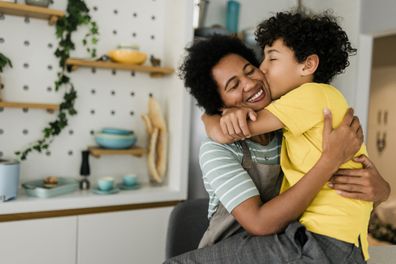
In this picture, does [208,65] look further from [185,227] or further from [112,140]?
[112,140]

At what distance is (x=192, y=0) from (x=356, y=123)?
159cm

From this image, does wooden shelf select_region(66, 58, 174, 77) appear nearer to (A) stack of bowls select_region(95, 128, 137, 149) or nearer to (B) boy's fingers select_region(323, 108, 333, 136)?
(A) stack of bowls select_region(95, 128, 137, 149)

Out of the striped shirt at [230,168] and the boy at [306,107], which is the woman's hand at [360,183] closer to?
the boy at [306,107]

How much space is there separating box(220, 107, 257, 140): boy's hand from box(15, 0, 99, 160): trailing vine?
5.27 feet

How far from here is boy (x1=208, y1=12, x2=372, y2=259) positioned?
909 mm

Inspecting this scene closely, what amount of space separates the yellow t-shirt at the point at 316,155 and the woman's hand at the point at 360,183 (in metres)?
0.02

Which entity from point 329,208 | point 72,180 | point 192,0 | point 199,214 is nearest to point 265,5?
point 192,0

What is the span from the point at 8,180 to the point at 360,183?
1712mm

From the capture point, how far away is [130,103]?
2551 mm

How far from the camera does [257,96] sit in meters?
1.13

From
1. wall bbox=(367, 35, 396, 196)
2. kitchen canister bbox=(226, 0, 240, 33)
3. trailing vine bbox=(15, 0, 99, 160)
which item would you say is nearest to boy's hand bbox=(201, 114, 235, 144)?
trailing vine bbox=(15, 0, 99, 160)

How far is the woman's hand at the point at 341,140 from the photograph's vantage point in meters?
0.91

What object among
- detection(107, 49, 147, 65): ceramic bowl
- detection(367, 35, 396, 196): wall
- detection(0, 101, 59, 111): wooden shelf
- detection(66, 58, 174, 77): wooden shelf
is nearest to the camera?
detection(0, 101, 59, 111): wooden shelf

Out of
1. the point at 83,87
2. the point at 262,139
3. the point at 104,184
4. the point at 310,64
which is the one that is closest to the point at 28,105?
the point at 83,87
